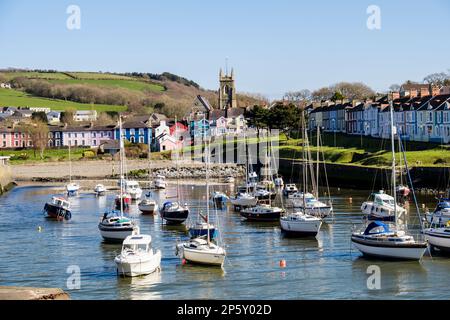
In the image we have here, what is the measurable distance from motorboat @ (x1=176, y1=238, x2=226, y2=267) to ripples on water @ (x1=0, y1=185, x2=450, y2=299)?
0.38 metres

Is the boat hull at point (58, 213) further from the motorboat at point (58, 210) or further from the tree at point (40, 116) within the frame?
the tree at point (40, 116)

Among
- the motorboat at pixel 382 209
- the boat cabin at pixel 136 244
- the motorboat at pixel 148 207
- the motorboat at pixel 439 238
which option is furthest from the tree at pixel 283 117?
the boat cabin at pixel 136 244

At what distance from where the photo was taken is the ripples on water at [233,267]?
20.3m

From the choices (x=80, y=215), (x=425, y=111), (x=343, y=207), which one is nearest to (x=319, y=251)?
(x=343, y=207)

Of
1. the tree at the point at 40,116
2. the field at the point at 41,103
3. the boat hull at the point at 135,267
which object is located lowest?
the boat hull at the point at 135,267

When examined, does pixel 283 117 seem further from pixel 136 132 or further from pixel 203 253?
pixel 203 253

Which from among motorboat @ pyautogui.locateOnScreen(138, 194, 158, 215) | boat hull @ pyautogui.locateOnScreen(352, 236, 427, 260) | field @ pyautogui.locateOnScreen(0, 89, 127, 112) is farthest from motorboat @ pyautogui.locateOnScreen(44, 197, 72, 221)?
field @ pyautogui.locateOnScreen(0, 89, 127, 112)

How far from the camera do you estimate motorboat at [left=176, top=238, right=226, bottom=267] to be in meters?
23.5

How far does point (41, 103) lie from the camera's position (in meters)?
135

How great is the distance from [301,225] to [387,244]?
21.3 feet

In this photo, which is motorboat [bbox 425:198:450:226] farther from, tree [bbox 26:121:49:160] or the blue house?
the blue house

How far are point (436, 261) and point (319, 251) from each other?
4.48 metres

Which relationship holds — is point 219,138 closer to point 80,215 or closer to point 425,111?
point 425,111
